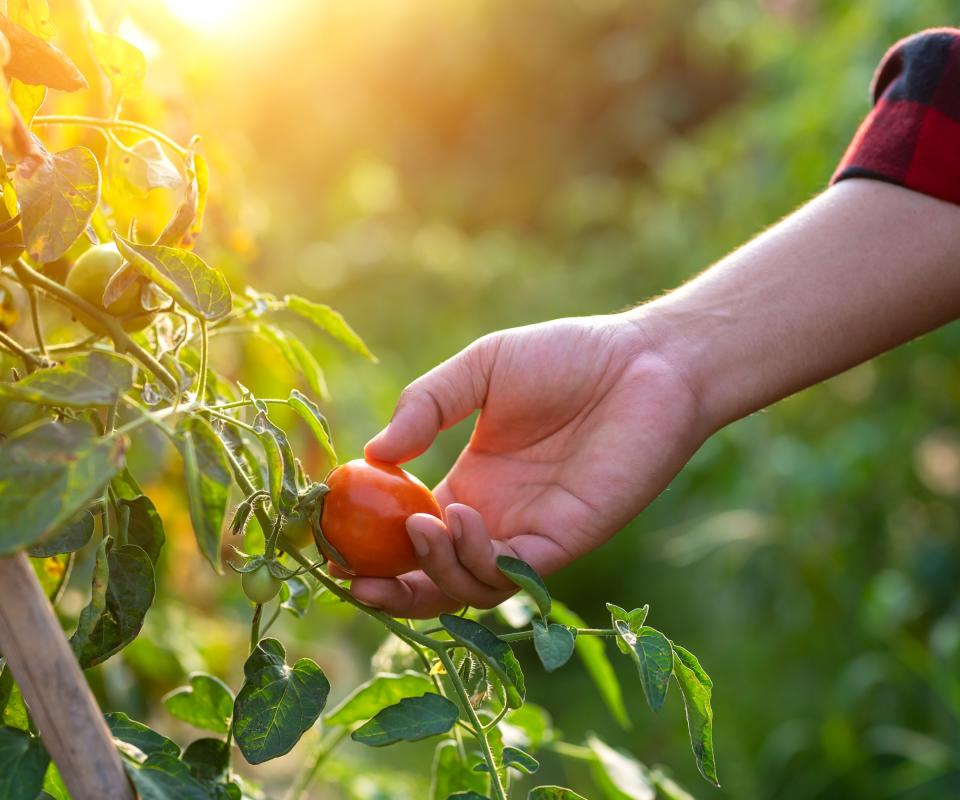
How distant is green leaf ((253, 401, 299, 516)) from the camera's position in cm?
52

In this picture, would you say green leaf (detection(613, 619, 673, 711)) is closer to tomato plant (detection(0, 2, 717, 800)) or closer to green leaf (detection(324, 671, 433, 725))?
tomato plant (detection(0, 2, 717, 800))

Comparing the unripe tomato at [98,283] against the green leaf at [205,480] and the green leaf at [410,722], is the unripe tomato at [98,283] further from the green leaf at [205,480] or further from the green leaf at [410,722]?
the green leaf at [410,722]

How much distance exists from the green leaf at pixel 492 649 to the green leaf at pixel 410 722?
0.04 meters

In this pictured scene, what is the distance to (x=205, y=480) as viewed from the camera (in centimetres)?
46

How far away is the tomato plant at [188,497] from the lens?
45 cm

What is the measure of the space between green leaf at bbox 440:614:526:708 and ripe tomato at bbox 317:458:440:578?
0.11 metres

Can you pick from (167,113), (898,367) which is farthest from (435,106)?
(167,113)

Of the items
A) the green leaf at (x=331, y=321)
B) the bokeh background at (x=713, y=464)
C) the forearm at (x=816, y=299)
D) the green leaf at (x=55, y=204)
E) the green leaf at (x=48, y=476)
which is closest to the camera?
the green leaf at (x=48, y=476)

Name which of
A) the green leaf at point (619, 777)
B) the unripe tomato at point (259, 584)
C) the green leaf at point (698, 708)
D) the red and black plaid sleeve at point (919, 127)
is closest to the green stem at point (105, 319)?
the unripe tomato at point (259, 584)

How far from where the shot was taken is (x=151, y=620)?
3.88 ft

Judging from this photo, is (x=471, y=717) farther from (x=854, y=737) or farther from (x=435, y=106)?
(x=435, y=106)

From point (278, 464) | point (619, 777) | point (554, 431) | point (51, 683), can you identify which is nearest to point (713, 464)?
point (554, 431)

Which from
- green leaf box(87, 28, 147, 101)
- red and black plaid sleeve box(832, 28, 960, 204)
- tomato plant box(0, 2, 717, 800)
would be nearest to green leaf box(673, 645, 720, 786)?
A: tomato plant box(0, 2, 717, 800)

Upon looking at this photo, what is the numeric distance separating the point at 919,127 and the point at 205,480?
91 cm
